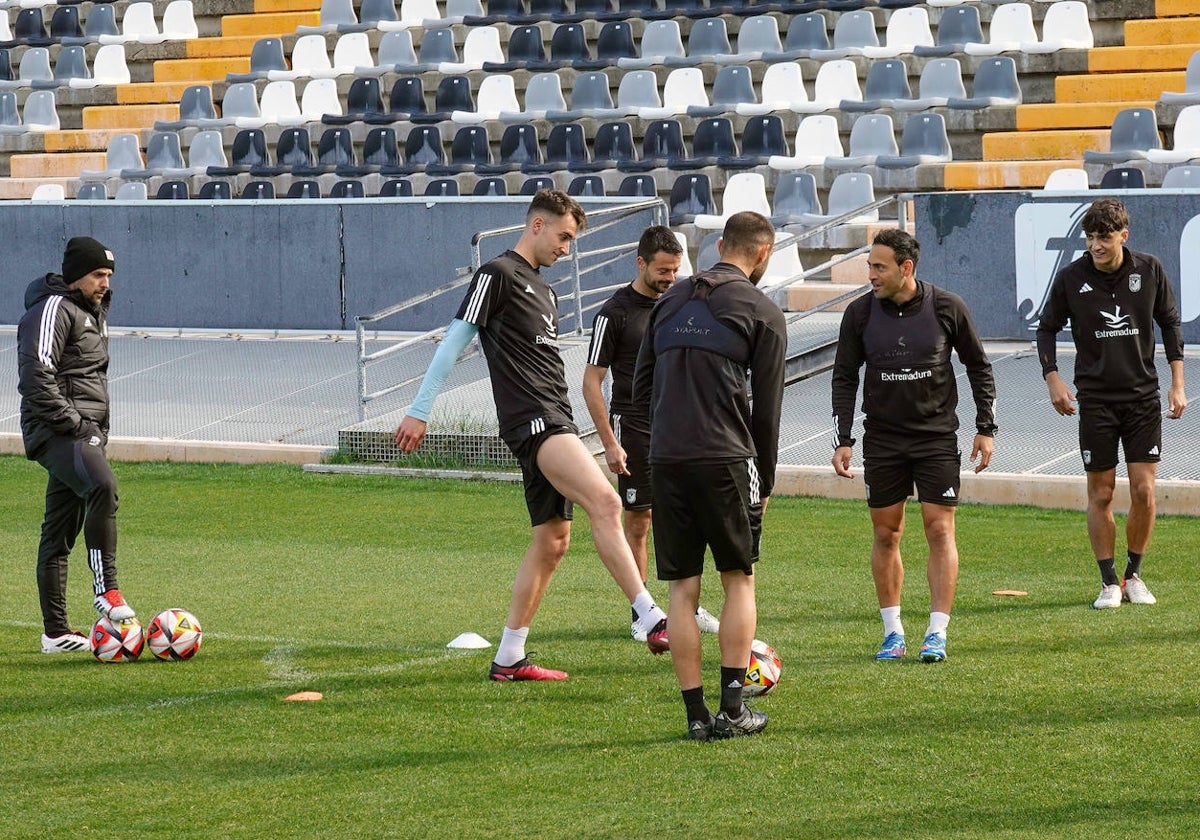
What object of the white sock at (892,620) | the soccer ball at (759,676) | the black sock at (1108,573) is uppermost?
the soccer ball at (759,676)

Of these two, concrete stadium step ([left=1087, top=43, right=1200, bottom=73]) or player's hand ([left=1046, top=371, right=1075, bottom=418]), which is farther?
concrete stadium step ([left=1087, top=43, right=1200, bottom=73])

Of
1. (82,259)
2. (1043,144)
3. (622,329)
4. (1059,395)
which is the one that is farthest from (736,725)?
(1043,144)

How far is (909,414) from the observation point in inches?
311

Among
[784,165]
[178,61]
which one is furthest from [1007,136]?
[178,61]

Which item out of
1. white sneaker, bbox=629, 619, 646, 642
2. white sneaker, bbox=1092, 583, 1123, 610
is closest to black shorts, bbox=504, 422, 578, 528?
white sneaker, bbox=629, 619, 646, 642

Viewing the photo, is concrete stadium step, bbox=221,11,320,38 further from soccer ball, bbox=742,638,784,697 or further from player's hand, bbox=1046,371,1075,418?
soccer ball, bbox=742,638,784,697

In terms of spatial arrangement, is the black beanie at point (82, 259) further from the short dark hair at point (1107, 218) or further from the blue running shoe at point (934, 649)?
the short dark hair at point (1107, 218)

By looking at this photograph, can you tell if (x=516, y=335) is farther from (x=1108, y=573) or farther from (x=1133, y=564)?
(x=1133, y=564)

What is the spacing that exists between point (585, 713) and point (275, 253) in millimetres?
12837

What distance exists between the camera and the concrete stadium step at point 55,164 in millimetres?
26875

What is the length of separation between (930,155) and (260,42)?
11.6m

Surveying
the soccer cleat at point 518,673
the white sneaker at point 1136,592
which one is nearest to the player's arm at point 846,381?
the soccer cleat at point 518,673

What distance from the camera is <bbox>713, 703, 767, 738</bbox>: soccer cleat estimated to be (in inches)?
256

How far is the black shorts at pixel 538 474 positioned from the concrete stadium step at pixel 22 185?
20134 millimetres
